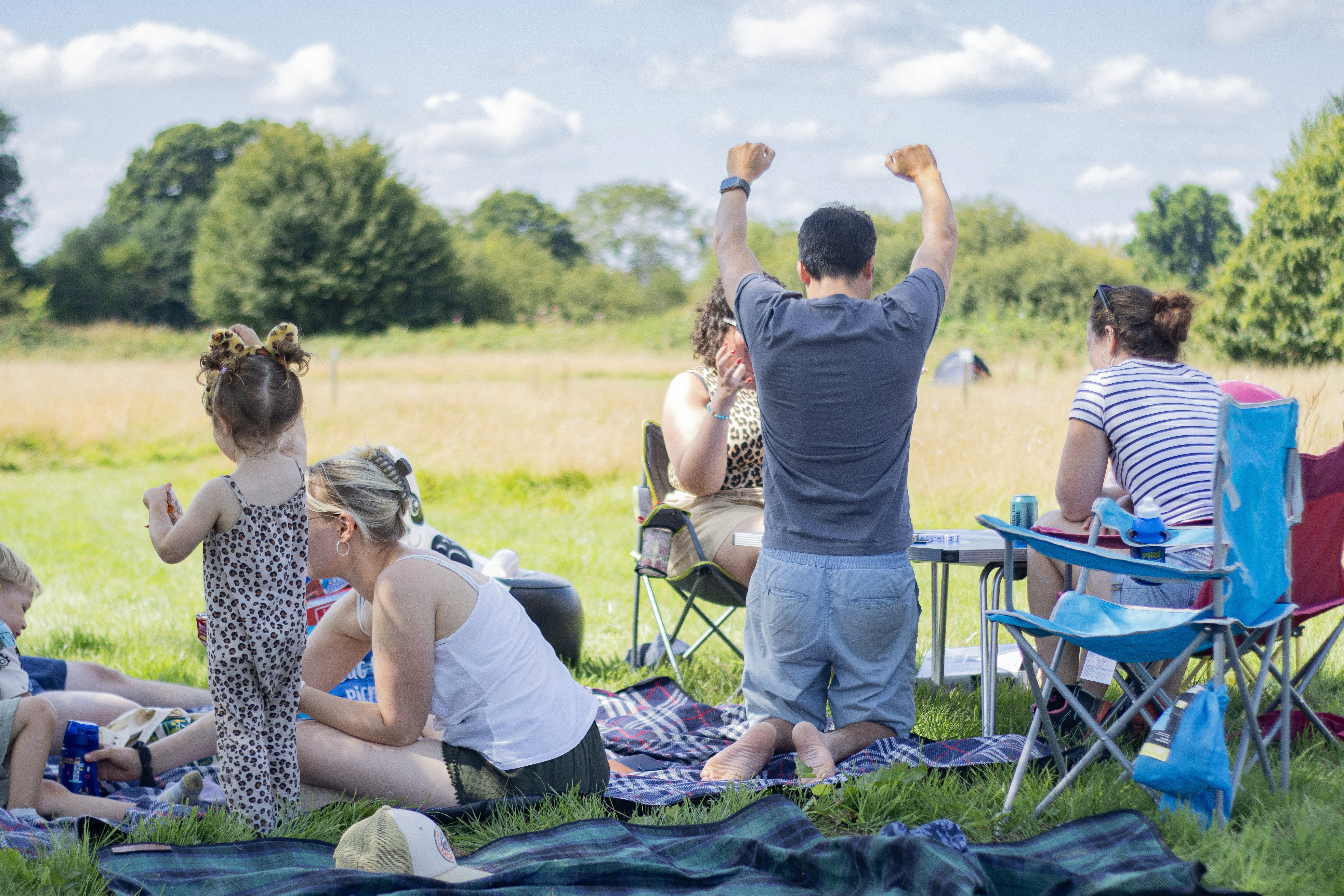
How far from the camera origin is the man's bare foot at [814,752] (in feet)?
8.30

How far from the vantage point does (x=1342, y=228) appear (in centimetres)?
1254

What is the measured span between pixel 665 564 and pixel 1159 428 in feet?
5.38

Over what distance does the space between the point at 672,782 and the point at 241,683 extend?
3.41 ft

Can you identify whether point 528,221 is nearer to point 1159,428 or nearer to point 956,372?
point 956,372

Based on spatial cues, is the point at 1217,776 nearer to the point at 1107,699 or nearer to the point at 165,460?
the point at 1107,699

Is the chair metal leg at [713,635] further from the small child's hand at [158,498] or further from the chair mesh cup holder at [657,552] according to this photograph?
the small child's hand at [158,498]

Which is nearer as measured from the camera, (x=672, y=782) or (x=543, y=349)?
(x=672, y=782)

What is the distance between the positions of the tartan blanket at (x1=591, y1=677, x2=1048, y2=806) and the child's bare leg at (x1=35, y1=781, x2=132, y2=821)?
3.71ft

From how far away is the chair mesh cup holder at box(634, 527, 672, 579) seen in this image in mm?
3682

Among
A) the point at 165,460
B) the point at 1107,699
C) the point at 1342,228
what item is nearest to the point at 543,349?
the point at 165,460

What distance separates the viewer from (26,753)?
8.00 ft

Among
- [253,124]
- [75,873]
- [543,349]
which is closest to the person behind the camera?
[75,873]

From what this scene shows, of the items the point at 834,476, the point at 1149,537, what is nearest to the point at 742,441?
the point at 834,476

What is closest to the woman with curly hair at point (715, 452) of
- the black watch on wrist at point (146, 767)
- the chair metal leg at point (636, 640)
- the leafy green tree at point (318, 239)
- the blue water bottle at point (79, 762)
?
the chair metal leg at point (636, 640)
